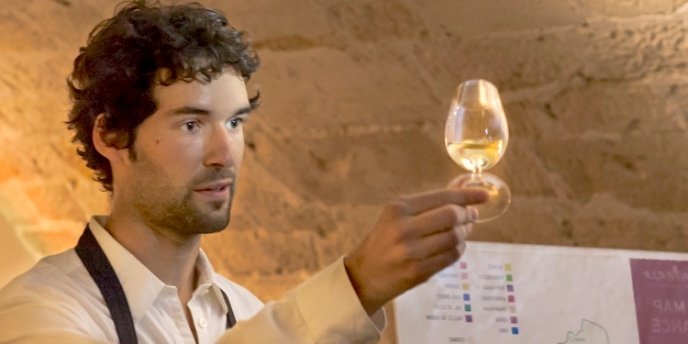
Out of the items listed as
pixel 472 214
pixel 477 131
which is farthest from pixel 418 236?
pixel 477 131

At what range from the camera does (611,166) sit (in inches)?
80.8

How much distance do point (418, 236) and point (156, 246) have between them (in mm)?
727

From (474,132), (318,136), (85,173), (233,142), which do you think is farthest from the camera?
(85,173)

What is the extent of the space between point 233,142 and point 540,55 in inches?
28.3

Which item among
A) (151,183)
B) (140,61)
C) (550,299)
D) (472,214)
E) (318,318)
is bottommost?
(318,318)

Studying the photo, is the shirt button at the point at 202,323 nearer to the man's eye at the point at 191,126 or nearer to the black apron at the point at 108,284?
the black apron at the point at 108,284

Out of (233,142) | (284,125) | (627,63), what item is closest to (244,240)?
(284,125)

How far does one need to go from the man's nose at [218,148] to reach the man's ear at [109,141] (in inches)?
6.3

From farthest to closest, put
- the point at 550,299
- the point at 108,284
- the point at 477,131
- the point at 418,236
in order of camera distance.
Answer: the point at 550,299 → the point at 108,284 → the point at 477,131 → the point at 418,236

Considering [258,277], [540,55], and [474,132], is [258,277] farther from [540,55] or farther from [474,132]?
[474,132]

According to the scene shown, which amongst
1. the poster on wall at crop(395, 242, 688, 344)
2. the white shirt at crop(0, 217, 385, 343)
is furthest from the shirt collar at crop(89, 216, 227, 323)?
the poster on wall at crop(395, 242, 688, 344)

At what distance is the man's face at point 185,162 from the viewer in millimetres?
1658

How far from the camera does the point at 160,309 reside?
167 cm

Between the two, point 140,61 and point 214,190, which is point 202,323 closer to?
point 214,190
